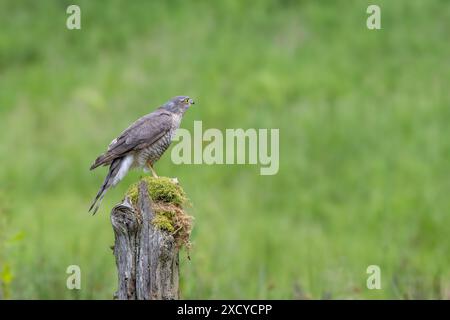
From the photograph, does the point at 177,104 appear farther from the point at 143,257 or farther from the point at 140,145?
the point at 143,257

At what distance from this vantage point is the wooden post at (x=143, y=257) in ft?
18.1

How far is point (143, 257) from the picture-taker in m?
5.52

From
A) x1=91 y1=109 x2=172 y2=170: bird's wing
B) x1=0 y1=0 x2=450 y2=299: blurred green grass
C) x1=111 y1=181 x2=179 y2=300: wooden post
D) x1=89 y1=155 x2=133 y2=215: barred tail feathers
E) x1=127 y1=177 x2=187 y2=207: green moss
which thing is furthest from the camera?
x1=0 y1=0 x2=450 y2=299: blurred green grass

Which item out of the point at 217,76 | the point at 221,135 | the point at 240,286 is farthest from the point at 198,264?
the point at 217,76

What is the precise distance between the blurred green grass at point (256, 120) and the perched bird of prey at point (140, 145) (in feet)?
10.6

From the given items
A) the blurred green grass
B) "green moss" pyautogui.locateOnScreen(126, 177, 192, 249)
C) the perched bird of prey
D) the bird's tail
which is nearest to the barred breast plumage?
the perched bird of prey

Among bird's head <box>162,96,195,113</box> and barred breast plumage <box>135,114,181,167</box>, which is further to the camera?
bird's head <box>162,96,195,113</box>

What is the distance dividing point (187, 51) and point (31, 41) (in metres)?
2.55

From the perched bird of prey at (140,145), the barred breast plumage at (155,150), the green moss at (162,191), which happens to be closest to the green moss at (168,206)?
the green moss at (162,191)

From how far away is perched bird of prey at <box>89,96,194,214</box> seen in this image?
6.12 m

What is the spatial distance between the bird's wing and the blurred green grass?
3.32 metres

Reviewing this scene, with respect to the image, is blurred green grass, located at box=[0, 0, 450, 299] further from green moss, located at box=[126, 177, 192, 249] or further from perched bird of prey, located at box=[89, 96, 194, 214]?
green moss, located at box=[126, 177, 192, 249]

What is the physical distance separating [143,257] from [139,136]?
3.19 feet

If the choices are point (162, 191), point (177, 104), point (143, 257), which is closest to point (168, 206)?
point (162, 191)
